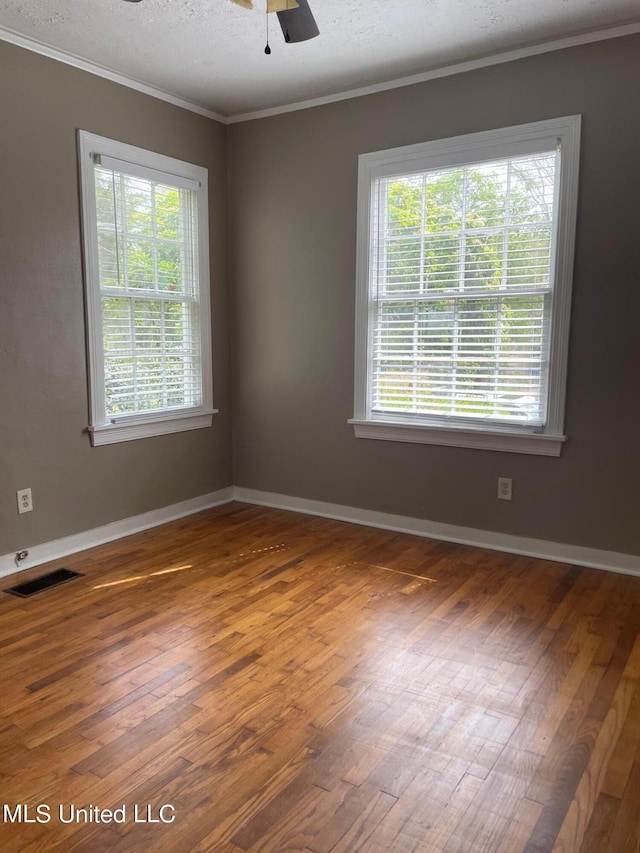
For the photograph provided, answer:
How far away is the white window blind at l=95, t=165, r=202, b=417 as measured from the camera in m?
3.68

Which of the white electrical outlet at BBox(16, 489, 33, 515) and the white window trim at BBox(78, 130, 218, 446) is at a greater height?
the white window trim at BBox(78, 130, 218, 446)

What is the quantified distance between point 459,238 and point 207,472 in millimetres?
2316

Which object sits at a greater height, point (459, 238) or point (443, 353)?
point (459, 238)

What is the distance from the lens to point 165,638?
2621 millimetres

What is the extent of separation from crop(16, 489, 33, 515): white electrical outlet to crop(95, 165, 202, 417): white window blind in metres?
0.68

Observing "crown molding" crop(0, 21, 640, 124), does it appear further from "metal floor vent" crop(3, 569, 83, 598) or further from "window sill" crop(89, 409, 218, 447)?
"metal floor vent" crop(3, 569, 83, 598)

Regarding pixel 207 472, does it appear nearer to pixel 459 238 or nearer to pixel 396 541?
pixel 396 541

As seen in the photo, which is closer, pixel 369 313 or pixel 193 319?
pixel 369 313

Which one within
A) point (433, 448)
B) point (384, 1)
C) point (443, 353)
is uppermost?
point (384, 1)

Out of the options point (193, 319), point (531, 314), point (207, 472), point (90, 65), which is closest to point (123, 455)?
point (207, 472)

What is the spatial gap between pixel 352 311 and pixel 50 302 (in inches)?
69.7

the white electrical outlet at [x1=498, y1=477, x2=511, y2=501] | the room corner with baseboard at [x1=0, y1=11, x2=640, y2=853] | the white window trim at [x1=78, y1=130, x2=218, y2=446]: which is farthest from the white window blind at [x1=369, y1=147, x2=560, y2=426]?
the white window trim at [x1=78, y1=130, x2=218, y2=446]

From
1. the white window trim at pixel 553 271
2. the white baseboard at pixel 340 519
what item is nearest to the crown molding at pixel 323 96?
the white window trim at pixel 553 271

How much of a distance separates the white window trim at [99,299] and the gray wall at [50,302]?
0.16 feet
